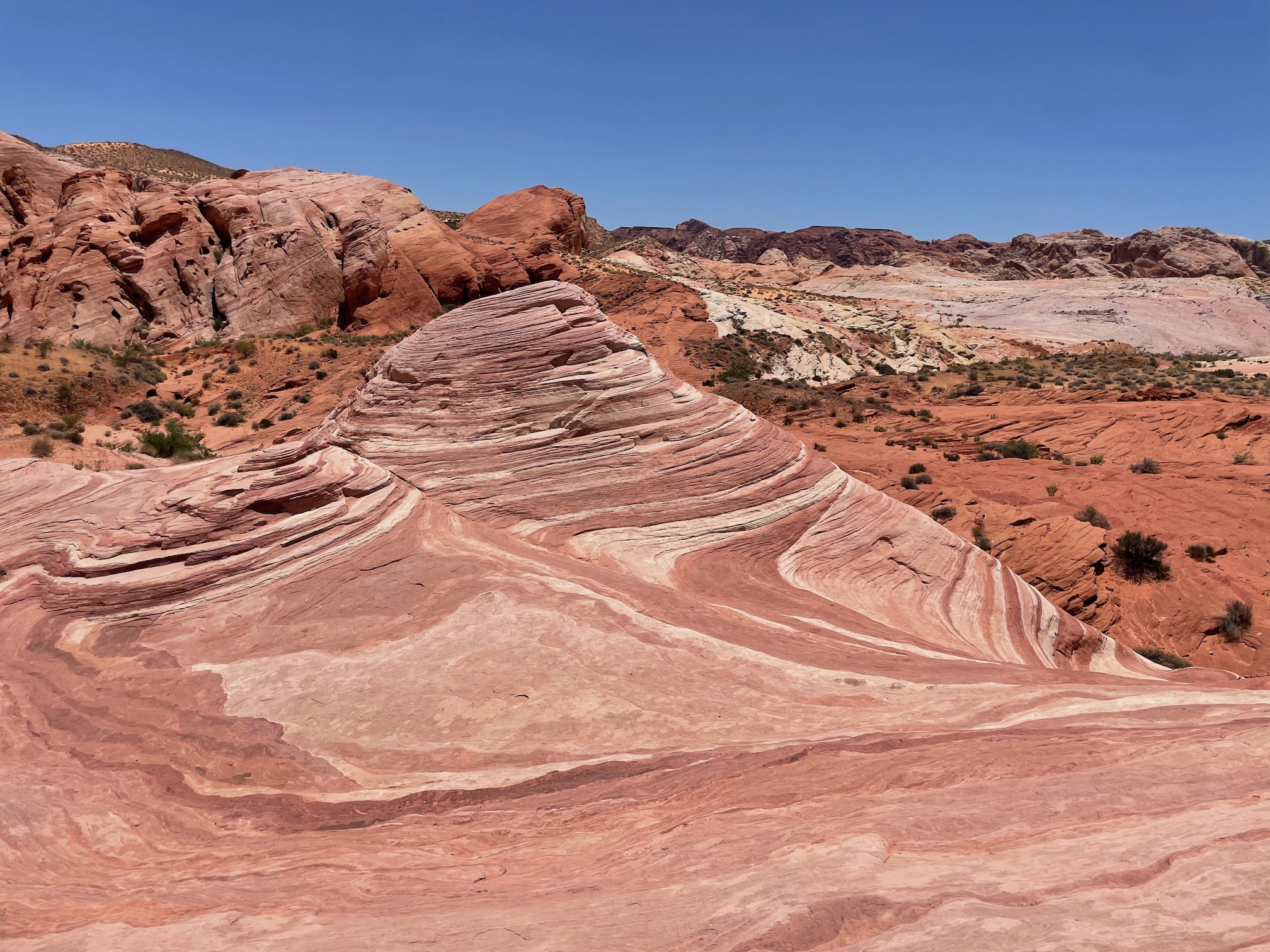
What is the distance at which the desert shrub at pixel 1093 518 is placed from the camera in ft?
58.4

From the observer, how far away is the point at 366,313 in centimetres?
3944

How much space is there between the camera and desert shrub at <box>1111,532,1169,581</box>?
51.7ft

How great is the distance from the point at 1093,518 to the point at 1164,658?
617 centimetres

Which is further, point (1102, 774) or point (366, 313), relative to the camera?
point (366, 313)

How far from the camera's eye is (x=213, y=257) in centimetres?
3684

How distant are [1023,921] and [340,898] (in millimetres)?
3489

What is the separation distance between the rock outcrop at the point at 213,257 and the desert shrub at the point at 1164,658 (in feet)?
120

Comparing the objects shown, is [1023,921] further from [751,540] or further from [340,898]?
[751,540]

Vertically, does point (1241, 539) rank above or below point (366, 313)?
below

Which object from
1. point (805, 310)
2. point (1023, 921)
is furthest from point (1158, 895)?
point (805, 310)

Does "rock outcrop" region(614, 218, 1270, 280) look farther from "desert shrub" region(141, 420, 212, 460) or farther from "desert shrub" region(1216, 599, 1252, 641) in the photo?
→ "desert shrub" region(1216, 599, 1252, 641)

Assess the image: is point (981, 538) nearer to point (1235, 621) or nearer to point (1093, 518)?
point (1093, 518)

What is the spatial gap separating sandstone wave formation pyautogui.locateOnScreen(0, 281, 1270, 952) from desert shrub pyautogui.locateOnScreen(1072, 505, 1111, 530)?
805 centimetres

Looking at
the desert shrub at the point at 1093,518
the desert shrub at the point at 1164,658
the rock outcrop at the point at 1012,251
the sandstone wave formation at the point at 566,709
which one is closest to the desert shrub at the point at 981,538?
the desert shrub at the point at 1093,518
